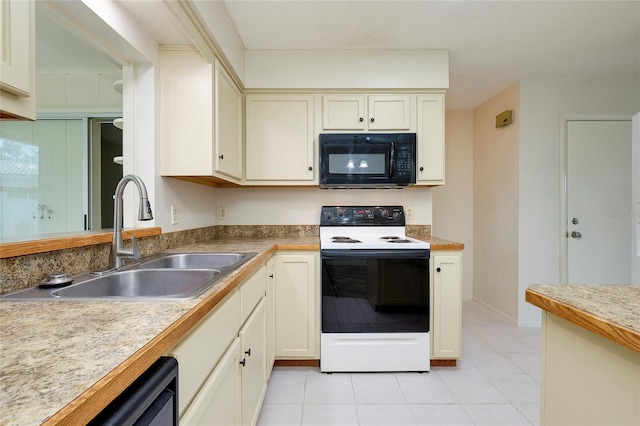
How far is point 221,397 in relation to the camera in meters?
0.98

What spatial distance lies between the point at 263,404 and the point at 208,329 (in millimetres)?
→ 1159

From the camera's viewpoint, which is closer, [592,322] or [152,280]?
[592,322]

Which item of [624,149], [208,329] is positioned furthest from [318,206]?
[624,149]

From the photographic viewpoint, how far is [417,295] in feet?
6.65

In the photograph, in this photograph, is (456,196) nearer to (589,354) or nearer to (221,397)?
(589,354)

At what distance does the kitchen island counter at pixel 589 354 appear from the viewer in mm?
629

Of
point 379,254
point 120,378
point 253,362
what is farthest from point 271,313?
point 120,378

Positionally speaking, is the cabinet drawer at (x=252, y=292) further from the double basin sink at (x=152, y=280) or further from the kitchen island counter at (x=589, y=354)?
the kitchen island counter at (x=589, y=354)

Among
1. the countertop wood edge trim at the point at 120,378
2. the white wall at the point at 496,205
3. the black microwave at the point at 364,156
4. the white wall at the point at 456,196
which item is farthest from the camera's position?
the white wall at the point at 456,196

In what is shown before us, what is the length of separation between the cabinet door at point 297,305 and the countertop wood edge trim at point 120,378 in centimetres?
131

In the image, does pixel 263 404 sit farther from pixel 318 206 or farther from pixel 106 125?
pixel 106 125

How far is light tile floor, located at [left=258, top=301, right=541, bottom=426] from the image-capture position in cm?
162

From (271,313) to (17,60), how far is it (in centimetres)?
165

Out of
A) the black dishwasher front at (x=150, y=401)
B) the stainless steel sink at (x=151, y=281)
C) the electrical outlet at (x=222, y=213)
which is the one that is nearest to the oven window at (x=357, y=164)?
the electrical outlet at (x=222, y=213)
